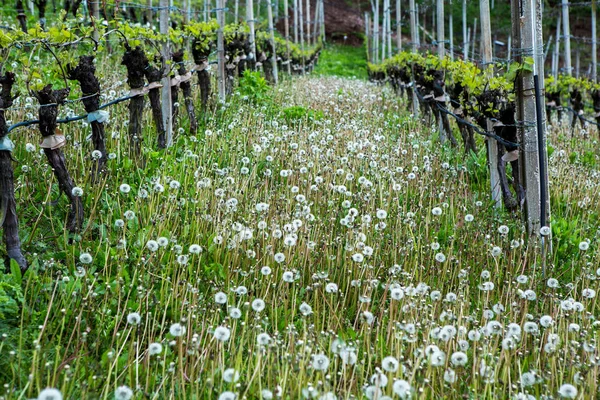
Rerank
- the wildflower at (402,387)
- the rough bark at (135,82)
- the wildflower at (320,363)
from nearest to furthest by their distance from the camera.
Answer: the wildflower at (402,387)
the wildflower at (320,363)
the rough bark at (135,82)

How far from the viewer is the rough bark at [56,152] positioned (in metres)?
3.86

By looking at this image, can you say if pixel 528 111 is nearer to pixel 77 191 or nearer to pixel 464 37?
pixel 77 191

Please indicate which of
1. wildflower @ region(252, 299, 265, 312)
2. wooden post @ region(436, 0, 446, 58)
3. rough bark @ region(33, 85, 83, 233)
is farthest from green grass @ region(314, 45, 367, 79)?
wildflower @ region(252, 299, 265, 312)

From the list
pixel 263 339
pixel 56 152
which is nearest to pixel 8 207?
pixel 56 152

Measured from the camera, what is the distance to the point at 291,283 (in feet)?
12.7

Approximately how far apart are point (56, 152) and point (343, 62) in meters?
29.5

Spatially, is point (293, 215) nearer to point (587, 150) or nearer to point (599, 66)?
point (587, 150)

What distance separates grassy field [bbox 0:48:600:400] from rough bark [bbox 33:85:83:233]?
15cm

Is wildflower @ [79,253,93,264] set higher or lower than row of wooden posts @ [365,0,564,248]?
lower

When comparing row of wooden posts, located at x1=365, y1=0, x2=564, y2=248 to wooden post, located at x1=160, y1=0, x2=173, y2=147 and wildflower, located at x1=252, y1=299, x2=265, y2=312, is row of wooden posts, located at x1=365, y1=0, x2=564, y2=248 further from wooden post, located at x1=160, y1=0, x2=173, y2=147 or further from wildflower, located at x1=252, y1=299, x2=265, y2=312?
wooden post, located at x1=160, y1=0, x2=173, y2=147

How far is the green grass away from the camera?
26453 mm

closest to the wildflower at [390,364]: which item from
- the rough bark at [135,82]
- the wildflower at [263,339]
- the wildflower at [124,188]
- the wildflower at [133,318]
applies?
the wildflower at [263,339]

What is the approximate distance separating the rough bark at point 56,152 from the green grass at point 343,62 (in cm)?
1918

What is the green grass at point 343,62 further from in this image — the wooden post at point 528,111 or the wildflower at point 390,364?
the wildflower at point 390,364
